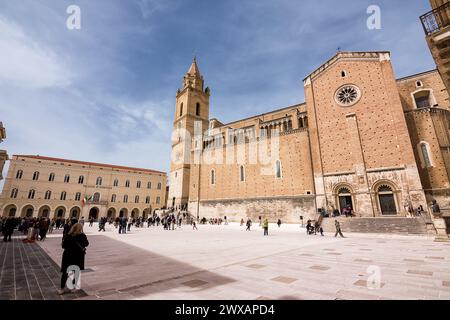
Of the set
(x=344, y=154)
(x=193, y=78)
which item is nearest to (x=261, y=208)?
→ (x=344, y=154)

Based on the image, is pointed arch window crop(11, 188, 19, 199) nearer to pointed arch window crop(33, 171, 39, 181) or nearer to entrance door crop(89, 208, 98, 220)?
pointed arch window crop(33, 171, 39, 181)

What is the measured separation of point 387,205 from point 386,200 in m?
0.45

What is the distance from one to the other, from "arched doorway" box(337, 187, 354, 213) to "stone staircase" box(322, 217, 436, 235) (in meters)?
3.38

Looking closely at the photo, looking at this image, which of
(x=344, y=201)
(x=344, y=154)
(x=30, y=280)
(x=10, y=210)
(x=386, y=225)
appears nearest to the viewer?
(x=30, y=280)

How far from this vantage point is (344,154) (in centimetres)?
2142

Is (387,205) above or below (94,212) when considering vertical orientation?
above

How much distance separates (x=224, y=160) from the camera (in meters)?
31.9

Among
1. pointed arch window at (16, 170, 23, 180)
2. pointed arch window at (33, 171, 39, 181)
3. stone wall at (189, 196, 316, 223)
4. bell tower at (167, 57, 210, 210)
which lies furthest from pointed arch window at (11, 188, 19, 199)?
stone wall at (189, 196, 316, 223)

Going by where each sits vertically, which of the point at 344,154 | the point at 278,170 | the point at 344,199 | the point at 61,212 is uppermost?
the point at 344,154

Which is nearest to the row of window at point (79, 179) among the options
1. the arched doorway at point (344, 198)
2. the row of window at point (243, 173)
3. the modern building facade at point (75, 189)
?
the modern building facade at point (75, 189)

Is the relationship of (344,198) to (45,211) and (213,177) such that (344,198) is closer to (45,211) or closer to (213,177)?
(213,177)

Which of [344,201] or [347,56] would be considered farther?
[347,56]
